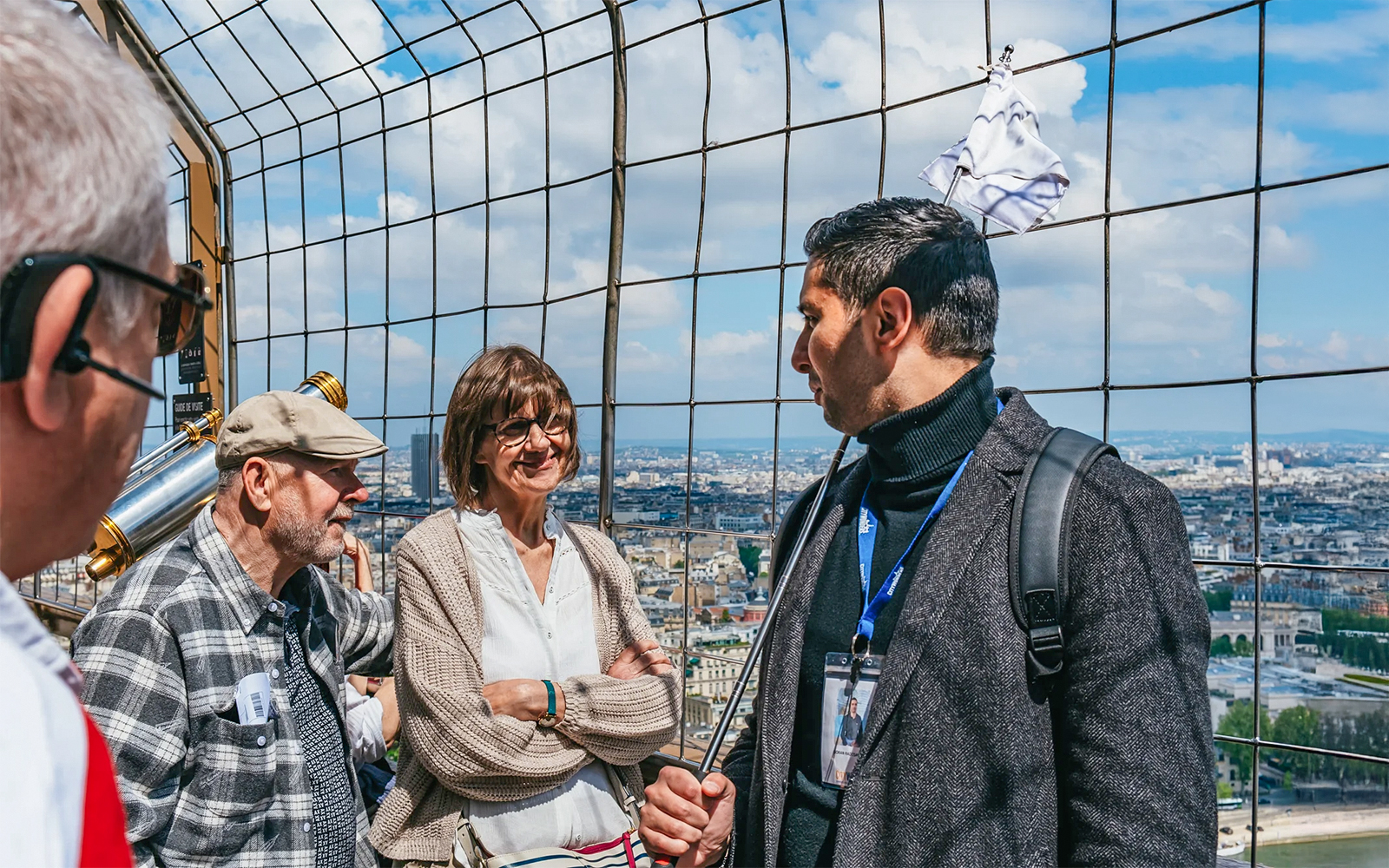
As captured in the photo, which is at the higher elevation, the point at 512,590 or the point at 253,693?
the point at 512,590

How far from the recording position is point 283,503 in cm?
231

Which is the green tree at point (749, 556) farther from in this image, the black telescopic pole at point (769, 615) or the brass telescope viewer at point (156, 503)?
the brass telescope viewer at point (156, 503)

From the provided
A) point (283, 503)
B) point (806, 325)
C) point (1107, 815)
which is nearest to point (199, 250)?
point (283, 503)

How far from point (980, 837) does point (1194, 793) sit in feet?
0.89

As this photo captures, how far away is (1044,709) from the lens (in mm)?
1397

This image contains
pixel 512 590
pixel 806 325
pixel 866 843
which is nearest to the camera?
pixel 866 843

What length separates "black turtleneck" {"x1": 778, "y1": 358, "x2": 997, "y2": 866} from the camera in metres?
1.63

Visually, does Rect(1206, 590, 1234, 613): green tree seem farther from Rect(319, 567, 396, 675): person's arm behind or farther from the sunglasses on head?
the sunglasses on head

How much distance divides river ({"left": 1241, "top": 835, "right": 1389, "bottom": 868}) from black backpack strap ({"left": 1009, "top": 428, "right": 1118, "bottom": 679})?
161cm

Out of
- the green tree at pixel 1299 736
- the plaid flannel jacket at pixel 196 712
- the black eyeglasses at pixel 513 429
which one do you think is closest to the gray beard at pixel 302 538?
the plaid flannel jacket at pixel 196 712

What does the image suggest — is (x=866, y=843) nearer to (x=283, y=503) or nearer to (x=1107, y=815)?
(x=1107, y=815)

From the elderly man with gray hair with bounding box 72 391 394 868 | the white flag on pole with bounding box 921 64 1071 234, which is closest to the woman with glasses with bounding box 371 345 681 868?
the elderly man with gray hair with bounding box 72 391 394 868

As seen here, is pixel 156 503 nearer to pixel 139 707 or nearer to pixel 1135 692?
pixel 139 707

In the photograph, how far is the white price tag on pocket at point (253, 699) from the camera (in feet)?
6.91
